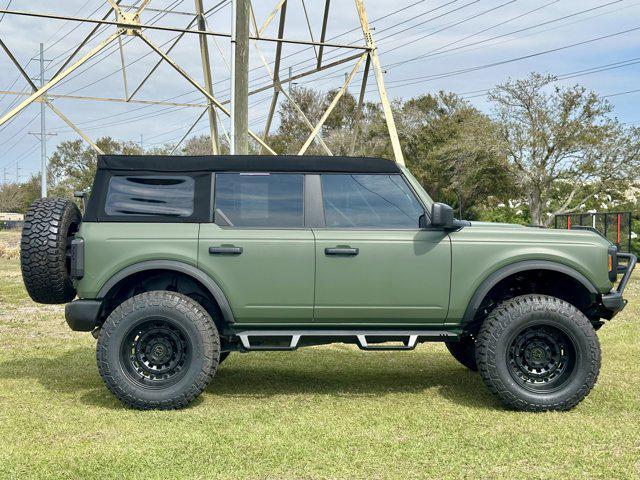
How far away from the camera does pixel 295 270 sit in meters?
6.00

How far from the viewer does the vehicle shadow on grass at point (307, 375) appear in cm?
657

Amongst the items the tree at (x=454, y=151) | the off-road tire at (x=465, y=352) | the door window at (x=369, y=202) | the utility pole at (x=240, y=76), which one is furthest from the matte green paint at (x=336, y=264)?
the tree at (x=454, y=151)

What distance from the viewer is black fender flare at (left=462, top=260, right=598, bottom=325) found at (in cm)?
600

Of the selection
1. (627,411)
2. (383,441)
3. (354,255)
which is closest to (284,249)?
(354,255)

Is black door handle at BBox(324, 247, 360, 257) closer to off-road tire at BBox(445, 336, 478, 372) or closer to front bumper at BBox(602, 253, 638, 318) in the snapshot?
off-road tire at BBox(445, 336, 478, 372)

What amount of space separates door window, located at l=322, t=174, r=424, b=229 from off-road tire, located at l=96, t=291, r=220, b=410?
138 cm

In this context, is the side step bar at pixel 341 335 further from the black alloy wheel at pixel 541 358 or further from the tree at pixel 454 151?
the tree at pixel 454 151

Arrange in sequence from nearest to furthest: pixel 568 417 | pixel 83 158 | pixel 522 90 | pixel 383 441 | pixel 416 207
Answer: pixel 383 441
pixel 568 417
pixel 416 207
pixel 522 90
pixel 83 158

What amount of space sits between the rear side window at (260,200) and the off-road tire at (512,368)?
6.07ft

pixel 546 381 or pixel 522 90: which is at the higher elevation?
pixel 522 90

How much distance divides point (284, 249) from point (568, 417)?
2562 millimetres

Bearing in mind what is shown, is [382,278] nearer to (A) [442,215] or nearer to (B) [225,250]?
(A) [442,215]

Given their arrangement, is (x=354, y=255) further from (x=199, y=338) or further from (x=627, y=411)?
(x=627, y=411)

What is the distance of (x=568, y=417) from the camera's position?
5.75 meters
